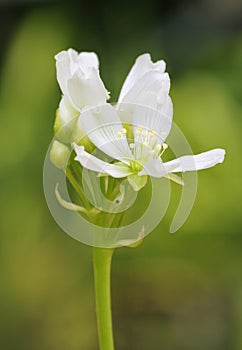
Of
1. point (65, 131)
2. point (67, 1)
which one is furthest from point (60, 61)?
point (67, 1)

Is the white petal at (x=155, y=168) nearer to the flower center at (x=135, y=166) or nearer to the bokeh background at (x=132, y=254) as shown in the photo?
the flower center at (x=135, y=166)

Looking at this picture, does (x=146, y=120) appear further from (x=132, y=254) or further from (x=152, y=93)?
(x=132, y=254)

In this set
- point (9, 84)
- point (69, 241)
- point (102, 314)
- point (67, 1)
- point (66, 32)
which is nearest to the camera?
point (102, 314)

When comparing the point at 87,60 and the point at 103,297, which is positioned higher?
the point at 87,60

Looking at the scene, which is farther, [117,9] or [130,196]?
[117,9]

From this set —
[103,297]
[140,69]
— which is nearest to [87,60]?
[140,69]

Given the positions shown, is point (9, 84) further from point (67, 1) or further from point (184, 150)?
point (184, 150)
